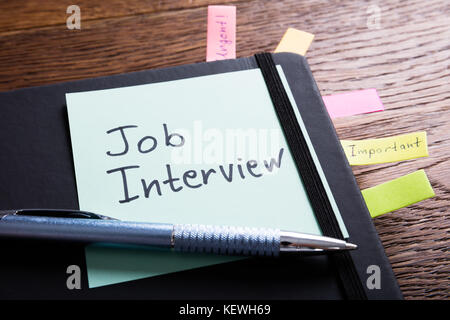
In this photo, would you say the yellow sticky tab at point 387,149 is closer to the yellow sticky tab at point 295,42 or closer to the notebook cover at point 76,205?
the notebook cover at point 76,205

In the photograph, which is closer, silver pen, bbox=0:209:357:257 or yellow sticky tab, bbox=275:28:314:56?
silver pen, bbox=0:209:357:257

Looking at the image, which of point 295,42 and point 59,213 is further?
point 295,42

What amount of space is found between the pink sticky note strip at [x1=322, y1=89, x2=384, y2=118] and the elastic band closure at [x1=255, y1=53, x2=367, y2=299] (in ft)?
0.28

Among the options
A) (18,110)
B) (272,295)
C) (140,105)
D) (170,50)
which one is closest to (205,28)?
(170,50)

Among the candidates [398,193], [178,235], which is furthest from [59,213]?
[398,193]

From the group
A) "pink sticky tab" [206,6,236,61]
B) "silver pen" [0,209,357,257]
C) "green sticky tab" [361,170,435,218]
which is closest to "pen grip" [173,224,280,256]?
"silver pen" [0,209,357,257]

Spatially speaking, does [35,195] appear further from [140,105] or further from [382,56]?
[382,56]

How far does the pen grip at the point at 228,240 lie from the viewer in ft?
1.31

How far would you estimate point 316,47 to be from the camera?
0.59m

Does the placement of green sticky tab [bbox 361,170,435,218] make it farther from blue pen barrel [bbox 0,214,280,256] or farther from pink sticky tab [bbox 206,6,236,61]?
pink sticky tab [bbox 206,6,236,61]

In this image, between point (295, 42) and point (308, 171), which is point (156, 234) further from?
point (295, 42)

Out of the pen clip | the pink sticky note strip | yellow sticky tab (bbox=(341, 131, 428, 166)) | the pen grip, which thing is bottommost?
the pen grip

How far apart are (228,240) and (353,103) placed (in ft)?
0.91

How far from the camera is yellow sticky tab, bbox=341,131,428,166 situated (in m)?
0.51
